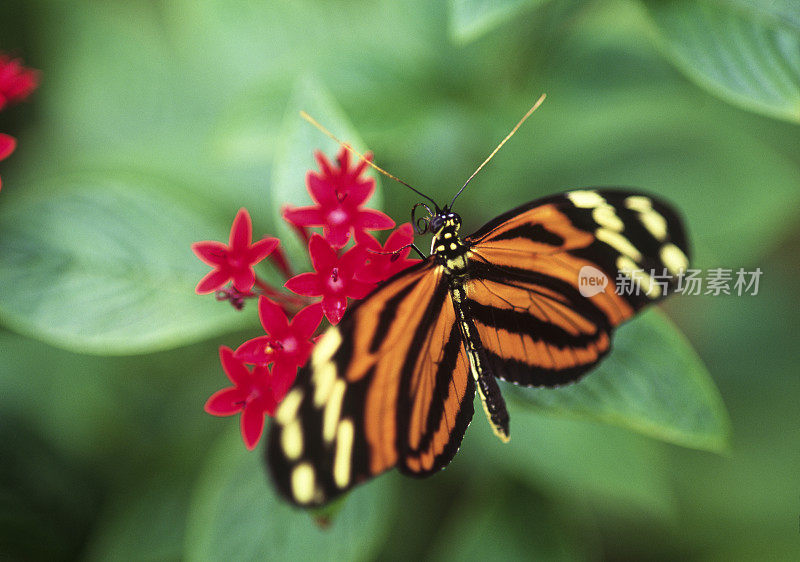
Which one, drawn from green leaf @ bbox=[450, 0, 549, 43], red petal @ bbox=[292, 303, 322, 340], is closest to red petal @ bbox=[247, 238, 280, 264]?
red petal @ bbox=[292, 303, 322, 340]

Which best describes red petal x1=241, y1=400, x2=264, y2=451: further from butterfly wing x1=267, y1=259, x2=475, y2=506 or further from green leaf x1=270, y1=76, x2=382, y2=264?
green leaf x1=270, y1=76, x2=382, y2=264

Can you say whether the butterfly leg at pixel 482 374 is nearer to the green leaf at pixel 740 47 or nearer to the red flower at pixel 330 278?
the red flower at pixel 330 278

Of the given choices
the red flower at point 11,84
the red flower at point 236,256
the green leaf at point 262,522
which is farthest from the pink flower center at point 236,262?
the red flower at point 11,84

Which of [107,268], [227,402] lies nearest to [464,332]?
[227,402]

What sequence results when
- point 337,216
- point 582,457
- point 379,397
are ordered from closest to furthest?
point 379,397
point 337,216
point 582,457

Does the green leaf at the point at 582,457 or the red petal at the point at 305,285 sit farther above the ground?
the red petal at the point at 305,285

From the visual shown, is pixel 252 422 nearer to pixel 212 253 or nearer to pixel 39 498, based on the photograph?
pixel 212 253

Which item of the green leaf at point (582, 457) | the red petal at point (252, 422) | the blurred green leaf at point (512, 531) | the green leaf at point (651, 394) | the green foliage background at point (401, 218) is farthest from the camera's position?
the blurred green leaf at point (512, 531)
